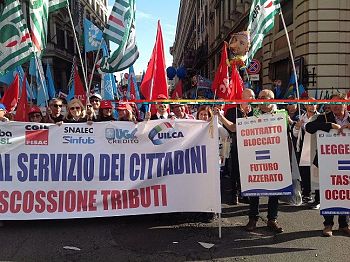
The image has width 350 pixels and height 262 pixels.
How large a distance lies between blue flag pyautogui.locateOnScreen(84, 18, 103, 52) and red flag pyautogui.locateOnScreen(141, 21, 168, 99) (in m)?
7.65

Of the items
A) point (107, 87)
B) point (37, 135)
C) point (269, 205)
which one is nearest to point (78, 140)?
point (37, 135)

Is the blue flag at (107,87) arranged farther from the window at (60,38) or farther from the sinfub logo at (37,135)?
the window at (60,38)

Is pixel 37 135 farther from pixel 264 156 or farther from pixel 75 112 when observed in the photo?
pixel 264 156

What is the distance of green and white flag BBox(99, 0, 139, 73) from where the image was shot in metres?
7.20

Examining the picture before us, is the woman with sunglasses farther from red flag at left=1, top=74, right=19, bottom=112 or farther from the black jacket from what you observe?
red flag at left=1, top=74, right=19, bottom=112

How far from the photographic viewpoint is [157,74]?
219 inches

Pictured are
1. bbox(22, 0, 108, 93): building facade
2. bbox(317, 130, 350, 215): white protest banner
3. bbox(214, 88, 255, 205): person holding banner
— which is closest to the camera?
bbox(317, 130, 350, 215): white protest banner

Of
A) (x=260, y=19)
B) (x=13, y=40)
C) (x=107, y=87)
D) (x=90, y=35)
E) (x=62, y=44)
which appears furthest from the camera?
(x=62, y=44)

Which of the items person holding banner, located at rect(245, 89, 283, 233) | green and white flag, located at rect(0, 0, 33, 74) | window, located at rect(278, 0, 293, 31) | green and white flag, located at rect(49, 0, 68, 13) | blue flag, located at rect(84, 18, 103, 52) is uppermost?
window, located at rect(278, 0, 293, 31)

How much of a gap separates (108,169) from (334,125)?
289 cm

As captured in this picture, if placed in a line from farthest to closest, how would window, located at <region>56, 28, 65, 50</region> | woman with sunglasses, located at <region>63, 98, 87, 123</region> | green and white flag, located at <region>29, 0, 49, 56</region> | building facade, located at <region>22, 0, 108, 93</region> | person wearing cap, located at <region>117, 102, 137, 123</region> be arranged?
window, located at <region>56, 28, 65, 50</region>
building facade, located at <region>22, 0, 108, 93</region>
green and white flag, located at <region>29, 0, 49, 56</region>
person wearing cap, located at <region>117, 102, 137, 123</region>
woman with sunglasses, located at <region>63, 98, 87, 123</region>

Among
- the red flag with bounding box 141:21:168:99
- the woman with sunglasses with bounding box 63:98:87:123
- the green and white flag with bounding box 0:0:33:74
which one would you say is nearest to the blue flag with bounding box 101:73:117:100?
the green and white flag with bounding box 0:0:33:74

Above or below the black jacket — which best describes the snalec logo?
below

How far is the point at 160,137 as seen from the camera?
5.04 m
